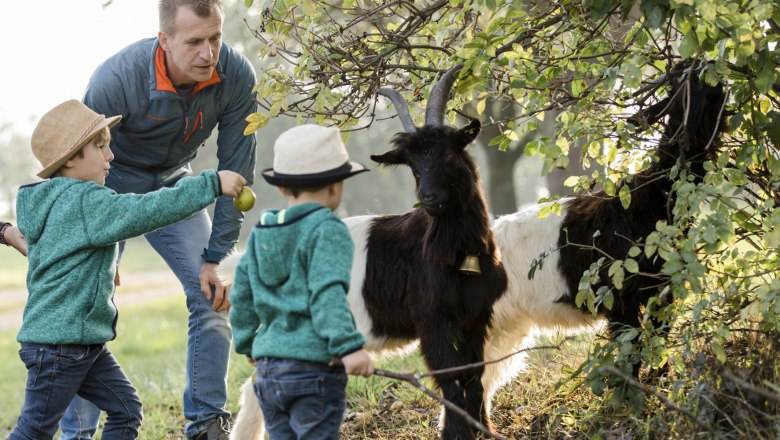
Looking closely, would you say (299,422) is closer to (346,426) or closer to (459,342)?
(459,342)

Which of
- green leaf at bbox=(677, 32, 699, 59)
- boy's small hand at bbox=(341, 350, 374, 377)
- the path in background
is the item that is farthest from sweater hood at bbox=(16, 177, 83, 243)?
the path in background

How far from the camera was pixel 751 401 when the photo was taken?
3715 mm

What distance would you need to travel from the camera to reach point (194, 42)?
4559mm

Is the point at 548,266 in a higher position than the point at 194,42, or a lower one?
lower

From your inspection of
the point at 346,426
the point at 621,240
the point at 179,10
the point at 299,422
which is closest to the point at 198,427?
the point at 346,426

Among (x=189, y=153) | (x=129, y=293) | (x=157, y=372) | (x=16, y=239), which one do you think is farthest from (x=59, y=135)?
(x=129, y=293)

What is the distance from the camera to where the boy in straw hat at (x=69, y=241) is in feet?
12.3

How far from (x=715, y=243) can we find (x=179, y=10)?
9.51 feet

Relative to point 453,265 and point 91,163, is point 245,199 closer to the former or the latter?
point 91,163

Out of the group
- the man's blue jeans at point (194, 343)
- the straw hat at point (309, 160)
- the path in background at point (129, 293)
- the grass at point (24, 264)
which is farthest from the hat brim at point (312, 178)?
the grass at point (24, 264)

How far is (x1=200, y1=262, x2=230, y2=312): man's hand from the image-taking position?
495 centimetres

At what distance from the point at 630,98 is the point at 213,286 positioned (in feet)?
8.45

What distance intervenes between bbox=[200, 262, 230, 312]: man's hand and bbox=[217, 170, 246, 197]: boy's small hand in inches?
54.8

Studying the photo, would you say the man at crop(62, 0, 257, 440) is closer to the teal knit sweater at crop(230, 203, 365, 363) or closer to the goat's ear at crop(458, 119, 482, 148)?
the goat's ear at crop(458, 119, 482, 148)
